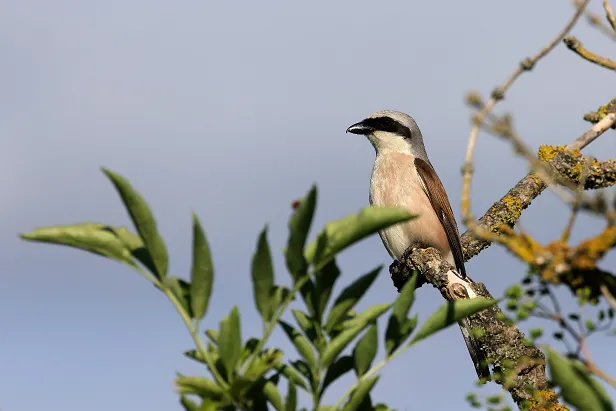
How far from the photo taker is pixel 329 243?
2.12 metres

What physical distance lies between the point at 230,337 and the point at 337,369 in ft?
1.30

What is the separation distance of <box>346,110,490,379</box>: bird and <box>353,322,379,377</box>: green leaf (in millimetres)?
6700

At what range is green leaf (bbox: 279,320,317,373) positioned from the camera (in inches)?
89.4

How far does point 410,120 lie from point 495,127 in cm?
830

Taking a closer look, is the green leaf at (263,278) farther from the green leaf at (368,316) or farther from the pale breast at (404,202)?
the pale breast at (404,202)

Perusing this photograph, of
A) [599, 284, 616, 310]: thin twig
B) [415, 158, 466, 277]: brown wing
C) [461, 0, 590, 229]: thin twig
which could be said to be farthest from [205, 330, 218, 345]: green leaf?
[415, 158, 466, 277]: brown wing

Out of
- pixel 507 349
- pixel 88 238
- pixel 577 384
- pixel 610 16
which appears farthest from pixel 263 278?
pixel 507 349

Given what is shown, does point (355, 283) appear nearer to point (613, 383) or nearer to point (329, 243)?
point (329, 243)

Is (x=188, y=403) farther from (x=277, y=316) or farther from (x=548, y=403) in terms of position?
(x=548, y=403)

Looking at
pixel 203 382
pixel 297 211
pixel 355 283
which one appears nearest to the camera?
pixel 297 211

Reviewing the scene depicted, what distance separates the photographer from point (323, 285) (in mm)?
2248

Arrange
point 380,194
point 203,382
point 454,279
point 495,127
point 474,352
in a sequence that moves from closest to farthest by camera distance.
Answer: point 203,382 < point 495,127 < point 454,279 < point 474,352 < point 380,194

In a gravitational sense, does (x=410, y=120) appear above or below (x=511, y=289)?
Result: above

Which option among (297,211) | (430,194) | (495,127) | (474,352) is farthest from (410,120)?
(297,211)
